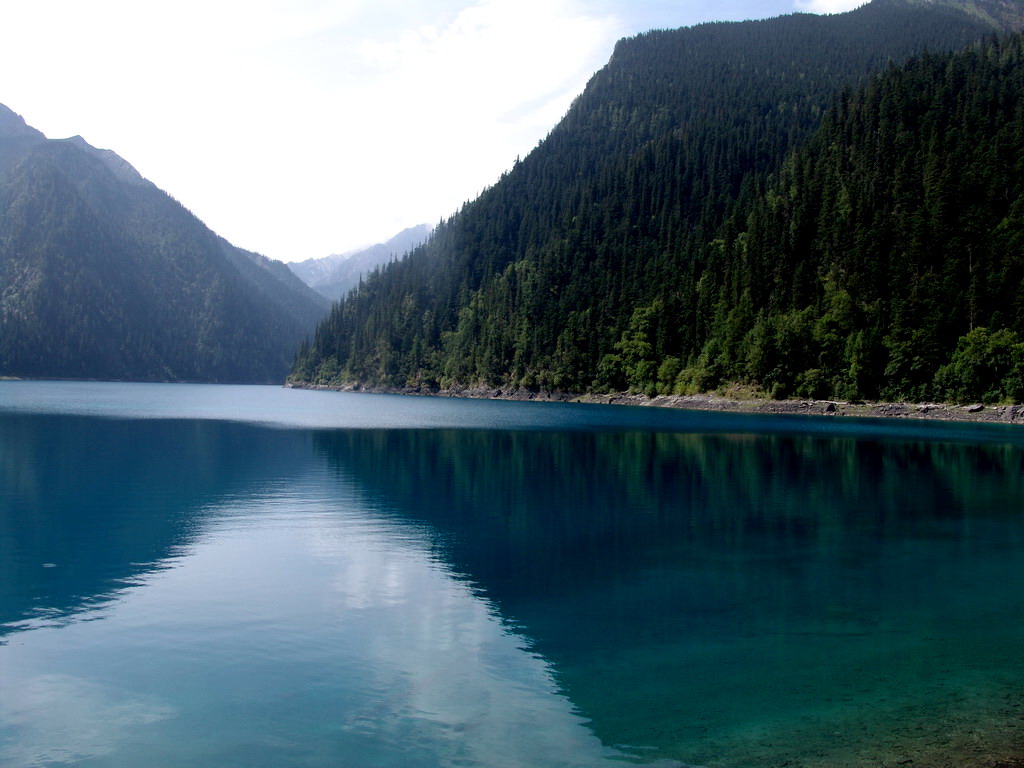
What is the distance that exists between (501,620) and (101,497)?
71.3 feet

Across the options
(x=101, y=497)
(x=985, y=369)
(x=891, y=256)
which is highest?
(x=891, y=256)

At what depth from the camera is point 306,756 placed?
1026cm

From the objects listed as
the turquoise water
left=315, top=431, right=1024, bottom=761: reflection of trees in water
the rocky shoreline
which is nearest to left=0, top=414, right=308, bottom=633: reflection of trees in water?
the turquoise water

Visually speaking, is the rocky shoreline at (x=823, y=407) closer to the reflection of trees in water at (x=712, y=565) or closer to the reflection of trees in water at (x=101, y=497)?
the reflection of trees in water at (x=712, y=565)

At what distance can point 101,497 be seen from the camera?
101ft

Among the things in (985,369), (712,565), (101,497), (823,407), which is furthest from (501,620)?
(823,407)

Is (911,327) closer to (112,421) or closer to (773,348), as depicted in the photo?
(773,348)

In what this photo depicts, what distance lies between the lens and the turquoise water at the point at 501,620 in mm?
10938

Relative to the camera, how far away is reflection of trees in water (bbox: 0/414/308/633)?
1880cm

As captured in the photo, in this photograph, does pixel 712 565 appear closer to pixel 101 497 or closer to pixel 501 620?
pixel 501 620

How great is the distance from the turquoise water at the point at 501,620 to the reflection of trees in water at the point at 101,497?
0.16 metres

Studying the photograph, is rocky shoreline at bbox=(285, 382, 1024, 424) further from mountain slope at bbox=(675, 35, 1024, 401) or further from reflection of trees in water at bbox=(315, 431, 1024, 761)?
reflection of trees in water at bbox=(315, 431, 1024, 761)

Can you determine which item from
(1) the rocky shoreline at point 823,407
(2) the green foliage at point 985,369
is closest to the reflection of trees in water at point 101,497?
(1) the rocky shoreline at point 823,407

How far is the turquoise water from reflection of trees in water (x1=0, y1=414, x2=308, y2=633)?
0.16 m
